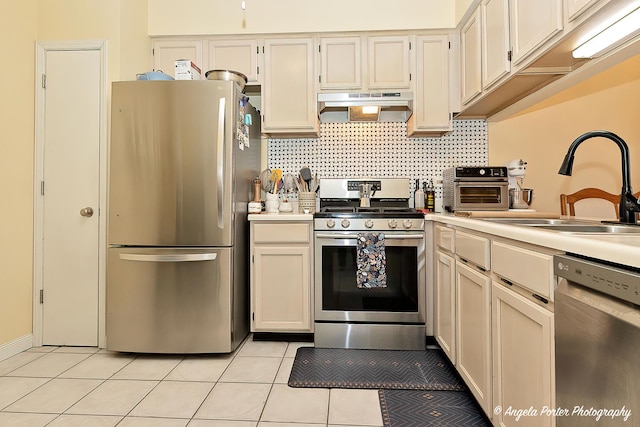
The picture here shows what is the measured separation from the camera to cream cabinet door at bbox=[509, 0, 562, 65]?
5.04 feet

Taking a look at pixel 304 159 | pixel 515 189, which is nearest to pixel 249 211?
pixel 304 159

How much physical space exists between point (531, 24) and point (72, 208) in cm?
303

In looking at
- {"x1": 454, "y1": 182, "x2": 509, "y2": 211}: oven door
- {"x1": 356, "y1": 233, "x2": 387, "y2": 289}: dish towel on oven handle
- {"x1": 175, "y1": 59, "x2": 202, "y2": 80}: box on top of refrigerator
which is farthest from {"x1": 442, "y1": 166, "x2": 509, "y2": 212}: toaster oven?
{"x1": 175, "y1": 59, "x2": 202, "y2": 80}: box on top of refrigerator

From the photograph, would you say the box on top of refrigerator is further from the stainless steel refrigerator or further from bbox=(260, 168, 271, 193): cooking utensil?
bbox=(260, 168, 271, 193): cooking utensil

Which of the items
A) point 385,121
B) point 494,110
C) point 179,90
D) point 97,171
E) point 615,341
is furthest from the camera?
point 385,121

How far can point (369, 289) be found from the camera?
2.37m

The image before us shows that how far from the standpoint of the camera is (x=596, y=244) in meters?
0.85

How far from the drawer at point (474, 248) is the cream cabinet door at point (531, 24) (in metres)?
0.98

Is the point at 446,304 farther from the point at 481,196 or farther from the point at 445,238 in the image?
the point at 481,196

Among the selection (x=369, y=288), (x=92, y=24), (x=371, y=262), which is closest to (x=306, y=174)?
(x=371, y=262)

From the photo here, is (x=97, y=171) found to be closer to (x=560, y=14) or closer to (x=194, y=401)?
(x=194, y=401)

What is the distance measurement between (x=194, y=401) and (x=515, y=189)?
246cm

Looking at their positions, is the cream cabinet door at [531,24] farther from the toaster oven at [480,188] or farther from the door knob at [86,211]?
the door knob at [86,211]

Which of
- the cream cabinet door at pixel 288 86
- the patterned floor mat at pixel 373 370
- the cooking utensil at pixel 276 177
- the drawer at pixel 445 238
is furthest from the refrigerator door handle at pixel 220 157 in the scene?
the drawer at pixel 445 238
